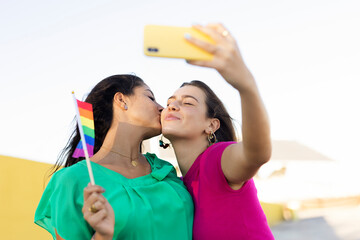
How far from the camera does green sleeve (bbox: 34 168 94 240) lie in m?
2.25

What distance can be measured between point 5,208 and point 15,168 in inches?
17.0

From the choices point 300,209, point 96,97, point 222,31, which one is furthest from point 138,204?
point 300,209

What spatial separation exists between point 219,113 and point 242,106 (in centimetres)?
125

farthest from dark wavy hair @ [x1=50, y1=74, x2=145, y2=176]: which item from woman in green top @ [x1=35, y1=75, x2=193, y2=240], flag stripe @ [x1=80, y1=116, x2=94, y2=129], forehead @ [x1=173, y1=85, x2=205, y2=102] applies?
flag stripe @ [x1=80, y1=116, x2=94, y2=129]

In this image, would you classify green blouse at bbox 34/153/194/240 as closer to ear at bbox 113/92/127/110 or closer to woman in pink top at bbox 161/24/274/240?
woman in pink top at bbox 161/24/274/240

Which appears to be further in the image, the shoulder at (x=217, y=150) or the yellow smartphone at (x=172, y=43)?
the shoulder at (x=217, y=150)

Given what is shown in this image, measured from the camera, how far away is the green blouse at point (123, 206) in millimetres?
2273

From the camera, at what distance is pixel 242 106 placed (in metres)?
1.77

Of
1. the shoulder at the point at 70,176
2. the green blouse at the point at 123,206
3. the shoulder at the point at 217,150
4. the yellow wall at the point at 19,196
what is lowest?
the yellow wall at the point at 19,196

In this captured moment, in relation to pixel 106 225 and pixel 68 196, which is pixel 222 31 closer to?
pixel 106 225

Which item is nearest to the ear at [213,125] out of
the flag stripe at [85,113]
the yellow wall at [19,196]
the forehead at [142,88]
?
the forehead at [142,88]

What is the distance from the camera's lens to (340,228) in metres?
9.71

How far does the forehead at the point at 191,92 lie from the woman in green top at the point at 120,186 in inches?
7.5

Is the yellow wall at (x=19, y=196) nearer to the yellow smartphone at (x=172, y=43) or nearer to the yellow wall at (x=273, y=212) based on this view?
the yellow smartphone at (x=172, y=43)
